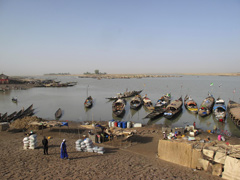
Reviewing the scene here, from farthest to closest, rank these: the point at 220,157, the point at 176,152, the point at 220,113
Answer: the point at 220,113, the point at 176,152, the point at 220,157

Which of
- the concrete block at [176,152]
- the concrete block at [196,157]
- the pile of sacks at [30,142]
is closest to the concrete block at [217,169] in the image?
the concrete block at [196,157]

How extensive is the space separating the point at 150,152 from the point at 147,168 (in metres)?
3.00

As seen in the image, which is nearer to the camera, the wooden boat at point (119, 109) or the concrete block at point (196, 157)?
the concrete block at point (196, 157)

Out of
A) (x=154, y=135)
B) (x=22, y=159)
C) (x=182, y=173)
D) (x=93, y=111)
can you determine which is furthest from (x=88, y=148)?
(x=93, y=111)

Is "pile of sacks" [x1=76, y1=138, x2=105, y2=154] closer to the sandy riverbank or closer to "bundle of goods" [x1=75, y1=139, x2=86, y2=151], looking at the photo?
"bundle of goods" [x1=75, y1=139, x2=86, y2=151]

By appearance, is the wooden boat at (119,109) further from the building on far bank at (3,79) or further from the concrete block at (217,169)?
the building on far bank at (3,79)

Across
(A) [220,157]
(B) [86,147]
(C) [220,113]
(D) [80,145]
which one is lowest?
(C) [220,113]

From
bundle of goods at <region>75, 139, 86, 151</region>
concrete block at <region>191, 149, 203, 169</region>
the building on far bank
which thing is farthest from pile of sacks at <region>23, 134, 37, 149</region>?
the building on far bank

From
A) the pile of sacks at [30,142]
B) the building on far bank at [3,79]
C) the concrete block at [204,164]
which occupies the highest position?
the building on far bank at [3,79]

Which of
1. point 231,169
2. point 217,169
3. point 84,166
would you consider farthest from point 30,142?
point 231,169

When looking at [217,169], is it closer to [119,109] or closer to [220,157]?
[220,157]

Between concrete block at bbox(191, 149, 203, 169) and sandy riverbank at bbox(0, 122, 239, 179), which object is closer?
sandy riverbank at bbox(0, 122, 239, 179)

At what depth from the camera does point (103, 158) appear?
8.51 m

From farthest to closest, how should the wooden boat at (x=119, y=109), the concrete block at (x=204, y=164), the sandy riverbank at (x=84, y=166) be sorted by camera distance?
the wooden boat at (x=119, y=109) < the concrete block at (x=204, y=164) < the sandy riverbank at (x=84, y=166)
